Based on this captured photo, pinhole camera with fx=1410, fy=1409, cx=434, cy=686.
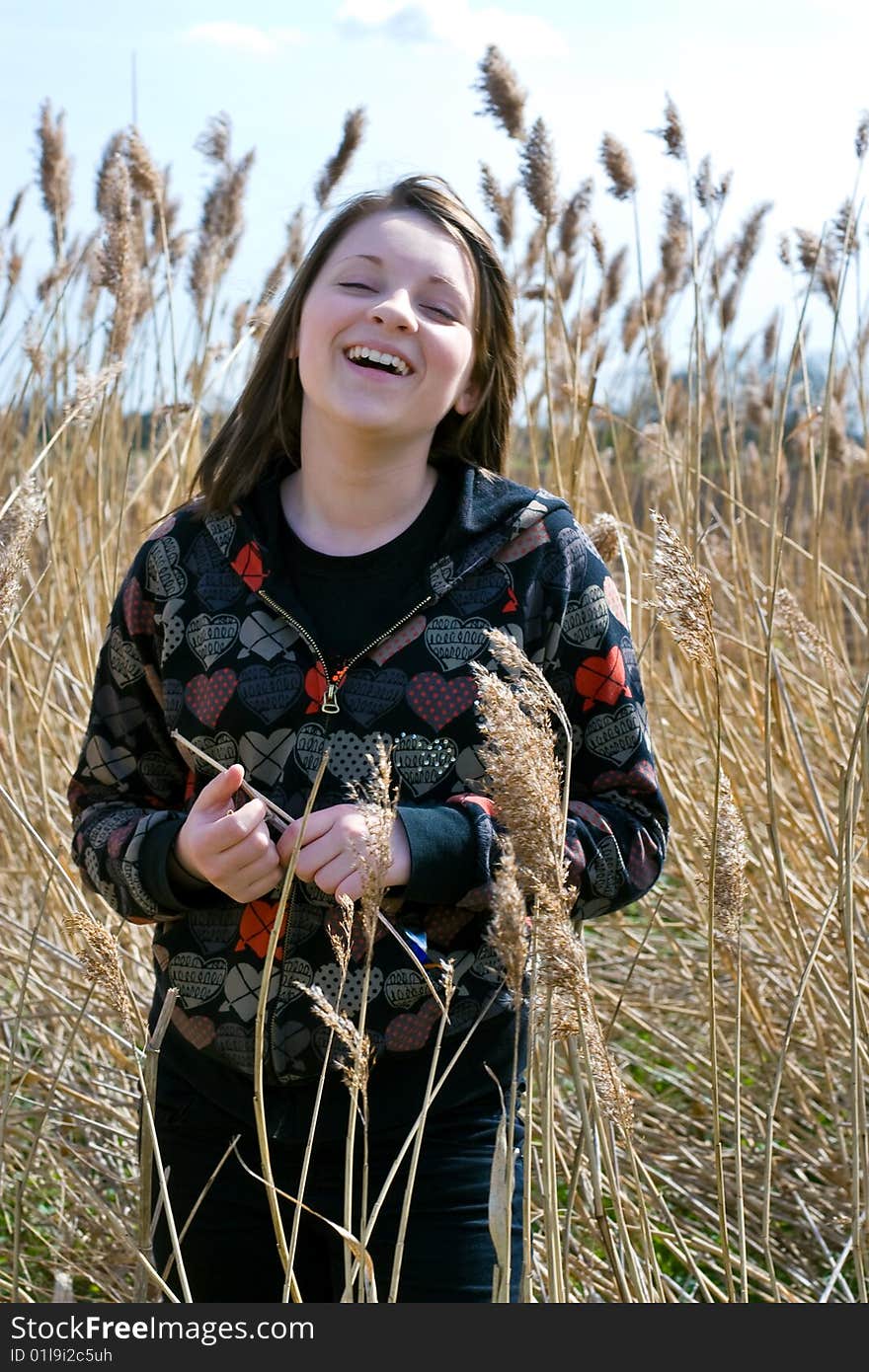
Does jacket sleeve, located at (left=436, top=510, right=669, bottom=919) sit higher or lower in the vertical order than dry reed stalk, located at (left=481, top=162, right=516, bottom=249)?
lower

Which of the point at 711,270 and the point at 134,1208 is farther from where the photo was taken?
the point at 711,270

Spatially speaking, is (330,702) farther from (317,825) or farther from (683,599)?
(683,599)

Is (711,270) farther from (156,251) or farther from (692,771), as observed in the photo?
(156,251)

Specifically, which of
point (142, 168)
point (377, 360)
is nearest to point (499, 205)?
point (142, 168)

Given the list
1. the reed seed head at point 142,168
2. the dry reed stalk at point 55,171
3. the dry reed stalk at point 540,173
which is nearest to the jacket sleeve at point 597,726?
the dry reed stalk at point 540,173

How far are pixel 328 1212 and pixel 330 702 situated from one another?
1.29ft

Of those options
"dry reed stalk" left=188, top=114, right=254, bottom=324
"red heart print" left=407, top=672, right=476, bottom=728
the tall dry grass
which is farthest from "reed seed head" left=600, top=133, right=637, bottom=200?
"red heart print" left=407, top=672, right=476, bottom=728

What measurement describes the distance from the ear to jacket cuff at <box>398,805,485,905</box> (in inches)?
17.4

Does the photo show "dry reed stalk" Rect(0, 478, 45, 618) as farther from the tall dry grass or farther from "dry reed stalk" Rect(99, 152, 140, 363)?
"dry reed stalk" Rect(99, 152, 140, 363)

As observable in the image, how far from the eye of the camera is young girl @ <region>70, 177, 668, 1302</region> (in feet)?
3.53

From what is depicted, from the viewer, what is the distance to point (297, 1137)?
107cm

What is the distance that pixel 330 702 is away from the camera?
3.64 feet

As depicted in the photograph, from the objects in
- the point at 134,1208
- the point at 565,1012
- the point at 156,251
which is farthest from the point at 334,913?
the point at 156,251
